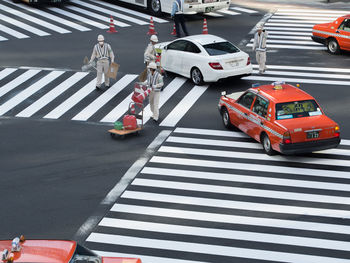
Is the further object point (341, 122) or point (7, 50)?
point (7, 50)

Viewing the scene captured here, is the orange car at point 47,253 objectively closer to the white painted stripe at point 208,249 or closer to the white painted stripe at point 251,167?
the white painted stripe at point 208,249

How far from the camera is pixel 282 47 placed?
2767 cm

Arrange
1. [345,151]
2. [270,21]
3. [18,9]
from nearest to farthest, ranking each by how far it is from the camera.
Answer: [345,151] → [270,21] → [18,9]

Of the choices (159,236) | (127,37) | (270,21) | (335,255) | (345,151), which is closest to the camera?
(335,255)

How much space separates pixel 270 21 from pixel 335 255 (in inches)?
869

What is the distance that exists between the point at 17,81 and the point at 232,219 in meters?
13.1

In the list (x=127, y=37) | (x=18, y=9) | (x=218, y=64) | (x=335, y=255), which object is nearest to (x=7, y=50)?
(x=127, y=37)

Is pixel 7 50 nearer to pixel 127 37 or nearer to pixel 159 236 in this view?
pixel 127 37

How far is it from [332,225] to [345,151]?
13.8ft

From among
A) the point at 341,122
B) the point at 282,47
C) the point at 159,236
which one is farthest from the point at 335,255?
the point at 282,47

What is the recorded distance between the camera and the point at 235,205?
44.8 feet

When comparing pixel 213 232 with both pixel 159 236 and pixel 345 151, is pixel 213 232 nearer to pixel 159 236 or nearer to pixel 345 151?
pixel 159 236

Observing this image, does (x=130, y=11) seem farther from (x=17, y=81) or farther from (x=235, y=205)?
(x=235, y=205)

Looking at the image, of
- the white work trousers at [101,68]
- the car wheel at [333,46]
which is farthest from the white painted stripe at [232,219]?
the car wheel at [333,46]
